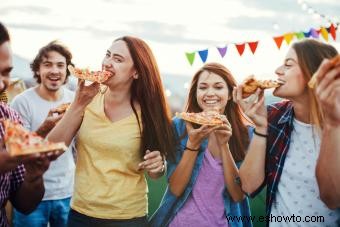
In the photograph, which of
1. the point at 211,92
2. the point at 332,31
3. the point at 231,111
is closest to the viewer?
the point at 211,92

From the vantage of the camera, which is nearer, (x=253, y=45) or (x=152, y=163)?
(x=152, y=163)

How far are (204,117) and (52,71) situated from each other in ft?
6.96

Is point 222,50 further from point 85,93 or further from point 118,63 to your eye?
point 85,93

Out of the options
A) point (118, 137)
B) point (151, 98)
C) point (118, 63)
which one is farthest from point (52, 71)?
point (118, 137)

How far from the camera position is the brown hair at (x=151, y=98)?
350cm

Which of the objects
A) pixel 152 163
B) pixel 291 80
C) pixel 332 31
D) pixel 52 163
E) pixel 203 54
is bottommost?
pixel 52 163

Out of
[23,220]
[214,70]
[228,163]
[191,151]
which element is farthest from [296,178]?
[23,220]

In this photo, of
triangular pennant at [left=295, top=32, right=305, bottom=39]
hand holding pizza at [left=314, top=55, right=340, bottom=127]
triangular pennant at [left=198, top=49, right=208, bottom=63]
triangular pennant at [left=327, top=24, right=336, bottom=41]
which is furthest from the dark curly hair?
triangular pennant at [left=327, top=24, right=336, bottom=41]

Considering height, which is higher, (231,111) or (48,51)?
(48,51)

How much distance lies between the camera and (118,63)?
3.59 metres

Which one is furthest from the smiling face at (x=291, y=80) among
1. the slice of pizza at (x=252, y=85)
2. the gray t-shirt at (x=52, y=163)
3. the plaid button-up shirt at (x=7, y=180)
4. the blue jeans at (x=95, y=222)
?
the gray t-shirt at (x=52, y=163)

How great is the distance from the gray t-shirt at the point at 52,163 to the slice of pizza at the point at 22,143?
7.06ft

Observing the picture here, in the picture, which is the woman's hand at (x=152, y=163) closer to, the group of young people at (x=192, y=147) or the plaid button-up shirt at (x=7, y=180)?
the group of young people at (x=192, y=147)

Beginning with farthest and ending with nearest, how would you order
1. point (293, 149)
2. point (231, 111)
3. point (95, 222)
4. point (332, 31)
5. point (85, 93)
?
point (332, 31) → point (231, 111) → point (85, 93) → point (95, 222) → point (293, 149)
